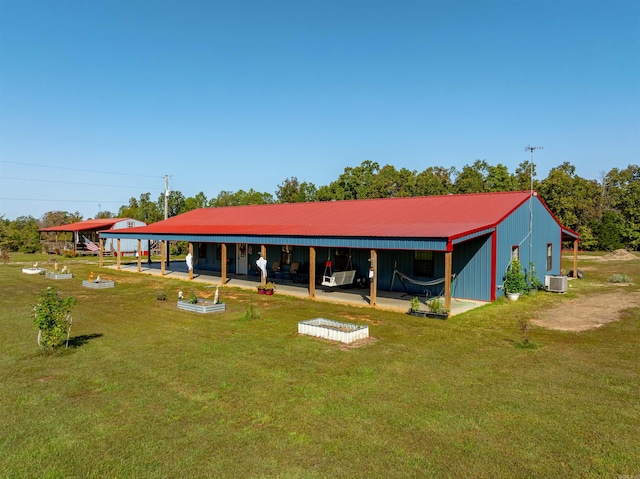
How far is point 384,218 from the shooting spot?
17703 mm

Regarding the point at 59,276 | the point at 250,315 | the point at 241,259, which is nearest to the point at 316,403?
the point at 250,315

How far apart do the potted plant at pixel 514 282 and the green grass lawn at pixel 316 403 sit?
439 cm

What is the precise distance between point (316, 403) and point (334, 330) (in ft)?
11.4

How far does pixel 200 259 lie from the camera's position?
2600cm

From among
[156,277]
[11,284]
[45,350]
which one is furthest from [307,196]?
[45,350]

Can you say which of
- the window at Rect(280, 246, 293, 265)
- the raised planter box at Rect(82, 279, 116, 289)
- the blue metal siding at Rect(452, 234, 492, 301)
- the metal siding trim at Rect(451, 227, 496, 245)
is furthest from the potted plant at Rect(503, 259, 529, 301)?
the raised planter box at Rect(82, 279, 116, 289)

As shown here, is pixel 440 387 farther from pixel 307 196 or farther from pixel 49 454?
pixel 307 196

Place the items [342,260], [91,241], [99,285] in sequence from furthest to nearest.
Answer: [91,241] → [342,260] → [99,285]

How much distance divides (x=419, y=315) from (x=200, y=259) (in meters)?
17.0

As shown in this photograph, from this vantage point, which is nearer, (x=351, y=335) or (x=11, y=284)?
(x=351, y=335)

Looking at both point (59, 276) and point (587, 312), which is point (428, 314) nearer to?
point (587, 312)

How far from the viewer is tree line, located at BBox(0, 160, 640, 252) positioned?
4306 centimetres

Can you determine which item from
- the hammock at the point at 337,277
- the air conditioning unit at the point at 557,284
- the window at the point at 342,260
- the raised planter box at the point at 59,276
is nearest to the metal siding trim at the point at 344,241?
the hammock at the point at 337,277

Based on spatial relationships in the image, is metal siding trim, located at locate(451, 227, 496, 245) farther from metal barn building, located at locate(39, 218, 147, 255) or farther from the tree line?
metal barn building, located at locate(39, 218, 147, 255)
